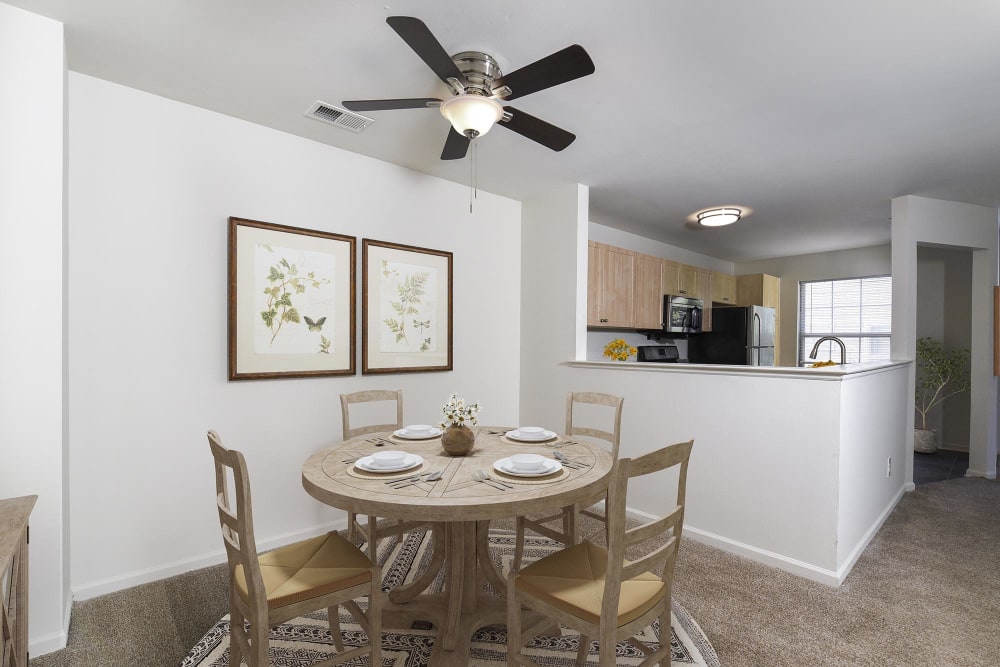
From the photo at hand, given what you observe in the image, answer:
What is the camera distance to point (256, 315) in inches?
105

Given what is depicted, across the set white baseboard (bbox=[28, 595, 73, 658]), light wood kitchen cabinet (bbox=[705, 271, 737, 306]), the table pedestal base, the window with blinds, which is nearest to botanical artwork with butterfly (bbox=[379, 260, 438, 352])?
the table pedestal base

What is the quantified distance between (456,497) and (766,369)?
206 centimetres

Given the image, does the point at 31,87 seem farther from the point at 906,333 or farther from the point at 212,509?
the point at 906,333

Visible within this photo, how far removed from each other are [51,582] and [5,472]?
0.47 m

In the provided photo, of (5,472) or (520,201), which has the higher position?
(520,201)

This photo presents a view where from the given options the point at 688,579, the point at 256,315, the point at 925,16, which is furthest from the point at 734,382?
the point at 256,315

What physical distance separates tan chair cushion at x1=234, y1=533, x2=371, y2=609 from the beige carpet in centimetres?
68

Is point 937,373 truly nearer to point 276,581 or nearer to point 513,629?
point 513,629

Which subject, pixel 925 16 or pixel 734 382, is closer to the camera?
pixel 925 16

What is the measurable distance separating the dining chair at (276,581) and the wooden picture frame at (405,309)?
→ 1583 millimetres

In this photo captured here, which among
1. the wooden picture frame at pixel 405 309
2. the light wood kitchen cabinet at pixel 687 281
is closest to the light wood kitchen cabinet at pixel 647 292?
the light wood kitchen cabinet at pixel 687 281

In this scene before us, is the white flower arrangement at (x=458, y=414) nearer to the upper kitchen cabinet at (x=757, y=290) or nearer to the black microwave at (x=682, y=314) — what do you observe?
the black microwave at (x=682, y=314)

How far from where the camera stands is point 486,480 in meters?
1.63

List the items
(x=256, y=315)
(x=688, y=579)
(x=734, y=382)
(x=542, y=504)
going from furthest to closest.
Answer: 1. (x=734, y=382)
2. (x=256, y=315)
3. (x=688, y=579)
4. (x=542, y=504)
